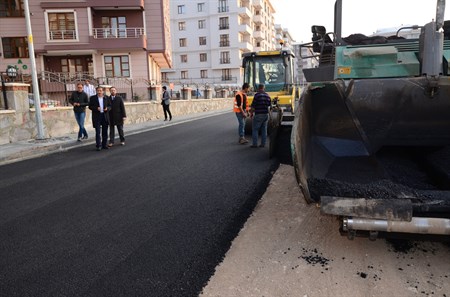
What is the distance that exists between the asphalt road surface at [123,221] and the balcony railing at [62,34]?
25.4m

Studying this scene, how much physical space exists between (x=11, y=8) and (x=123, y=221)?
33.7 m

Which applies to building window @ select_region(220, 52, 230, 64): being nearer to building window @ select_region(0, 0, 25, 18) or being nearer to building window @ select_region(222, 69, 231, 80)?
building window @ select_region(222, 69, 231, 80)

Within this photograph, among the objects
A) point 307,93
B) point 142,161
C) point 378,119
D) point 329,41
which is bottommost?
point 142,161

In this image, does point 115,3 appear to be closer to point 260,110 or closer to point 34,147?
point 34,147

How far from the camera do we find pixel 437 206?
3.15 metres

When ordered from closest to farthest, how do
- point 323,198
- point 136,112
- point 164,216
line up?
point 323,198 → point 164,216 → point 136,112

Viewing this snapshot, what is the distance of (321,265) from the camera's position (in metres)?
3.39

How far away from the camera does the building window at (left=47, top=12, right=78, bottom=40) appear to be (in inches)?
1223

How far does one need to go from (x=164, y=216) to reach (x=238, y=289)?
200cm

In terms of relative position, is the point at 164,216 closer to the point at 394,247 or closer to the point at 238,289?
the point at 238,289

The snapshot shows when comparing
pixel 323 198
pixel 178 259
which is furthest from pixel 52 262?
pixel 323 198

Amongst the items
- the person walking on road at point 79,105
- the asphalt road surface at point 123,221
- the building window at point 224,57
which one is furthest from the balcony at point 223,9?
the asphalt road surface at point 123,221

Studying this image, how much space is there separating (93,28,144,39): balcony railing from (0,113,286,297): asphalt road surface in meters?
25.2

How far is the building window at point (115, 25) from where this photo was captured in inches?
1265
